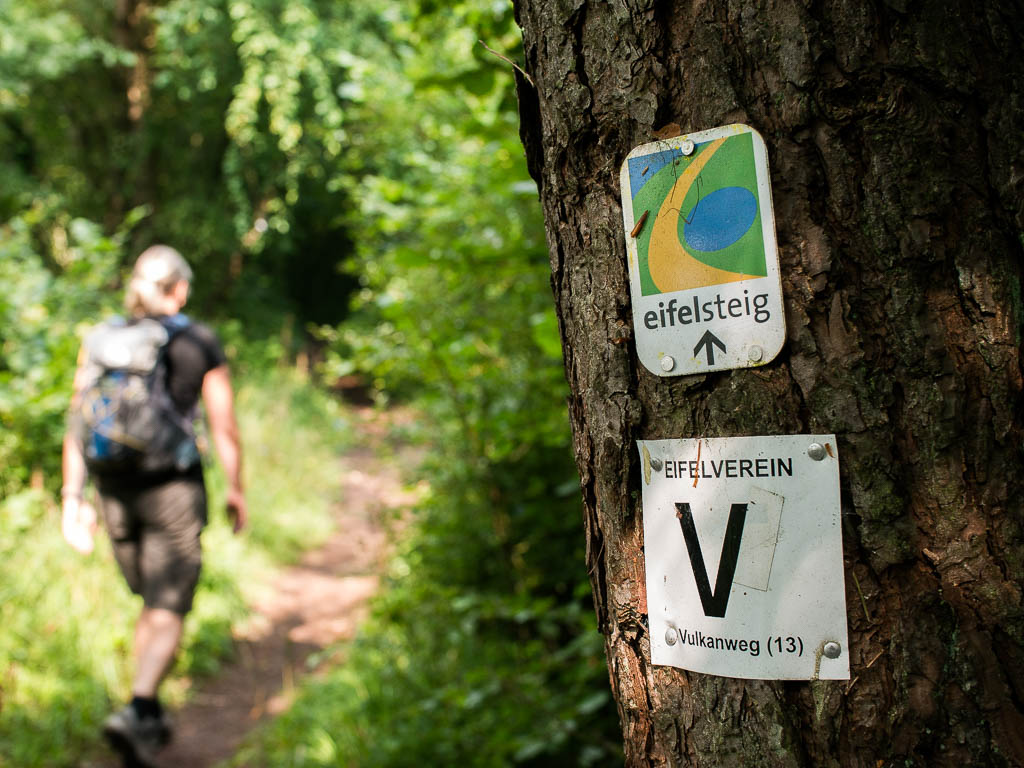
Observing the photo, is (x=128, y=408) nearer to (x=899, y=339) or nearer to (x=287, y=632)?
(x=287, y=632)

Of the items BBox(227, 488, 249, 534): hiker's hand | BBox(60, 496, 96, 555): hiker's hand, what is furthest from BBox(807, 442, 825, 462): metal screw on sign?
BBox(60, 496, 96, 555): hiker's hand

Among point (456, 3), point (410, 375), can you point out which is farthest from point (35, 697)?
point (456, 3)

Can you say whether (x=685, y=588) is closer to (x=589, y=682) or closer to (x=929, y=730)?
(x=929, y=730)

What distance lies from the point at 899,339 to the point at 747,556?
0.28 m

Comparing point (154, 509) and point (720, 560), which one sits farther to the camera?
point (154, 509)

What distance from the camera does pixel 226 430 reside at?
3535 millimetres

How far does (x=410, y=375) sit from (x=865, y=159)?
10.7 ft

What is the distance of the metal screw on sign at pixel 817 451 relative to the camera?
847 millimetres

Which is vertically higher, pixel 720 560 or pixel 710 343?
pixel 710 343

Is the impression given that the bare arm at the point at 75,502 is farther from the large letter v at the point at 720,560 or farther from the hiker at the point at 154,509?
the large letter v at the point at 720,560

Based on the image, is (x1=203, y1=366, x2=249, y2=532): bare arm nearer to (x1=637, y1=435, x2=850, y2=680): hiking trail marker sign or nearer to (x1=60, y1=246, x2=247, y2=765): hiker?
(x1=60, y1=246, x2=247, y2=765): hiker

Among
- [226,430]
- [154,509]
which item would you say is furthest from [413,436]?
[154,509]

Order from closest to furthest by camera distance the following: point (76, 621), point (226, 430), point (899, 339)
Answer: point (899, 339) → point (226, 430) → point (76, 621)

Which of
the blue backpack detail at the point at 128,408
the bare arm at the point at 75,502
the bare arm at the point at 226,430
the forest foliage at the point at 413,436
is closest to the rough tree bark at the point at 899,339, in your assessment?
the forest foliage at the point at 413,436
